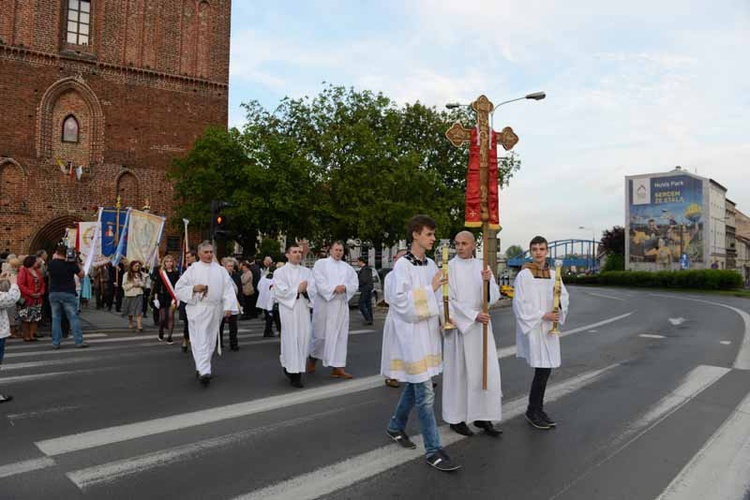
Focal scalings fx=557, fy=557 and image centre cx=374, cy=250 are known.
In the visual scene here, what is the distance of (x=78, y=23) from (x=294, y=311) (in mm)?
28194

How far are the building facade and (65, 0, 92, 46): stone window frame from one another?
234 feet

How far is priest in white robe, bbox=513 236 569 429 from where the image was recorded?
545cm

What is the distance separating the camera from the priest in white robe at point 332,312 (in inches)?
315

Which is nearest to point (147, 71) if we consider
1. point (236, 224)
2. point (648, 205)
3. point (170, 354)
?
point (236, 224)

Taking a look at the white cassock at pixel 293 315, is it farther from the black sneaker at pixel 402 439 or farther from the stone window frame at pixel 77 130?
the stone window frame at pixel 77 130

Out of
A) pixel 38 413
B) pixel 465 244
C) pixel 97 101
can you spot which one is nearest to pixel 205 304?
pixel 38 413

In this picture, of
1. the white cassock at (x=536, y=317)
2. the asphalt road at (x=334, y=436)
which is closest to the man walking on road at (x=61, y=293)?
the asphalt road at (x=334, y=436)

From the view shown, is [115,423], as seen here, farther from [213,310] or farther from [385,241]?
[385,241]

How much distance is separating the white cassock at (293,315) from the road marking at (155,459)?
1855 mm

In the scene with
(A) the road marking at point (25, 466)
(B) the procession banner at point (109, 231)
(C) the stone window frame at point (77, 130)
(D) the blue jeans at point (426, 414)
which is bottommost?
Result: (A) the road marking at point (25, 466)

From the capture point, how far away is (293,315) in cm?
752

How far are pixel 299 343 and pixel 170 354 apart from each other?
3.74 meters

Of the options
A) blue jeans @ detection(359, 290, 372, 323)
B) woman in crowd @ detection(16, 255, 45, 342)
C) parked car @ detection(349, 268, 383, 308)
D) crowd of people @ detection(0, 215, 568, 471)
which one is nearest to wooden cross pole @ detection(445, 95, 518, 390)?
blue jeans @ detection(359, 290, 372, 323)

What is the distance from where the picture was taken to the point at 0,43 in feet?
86.9
